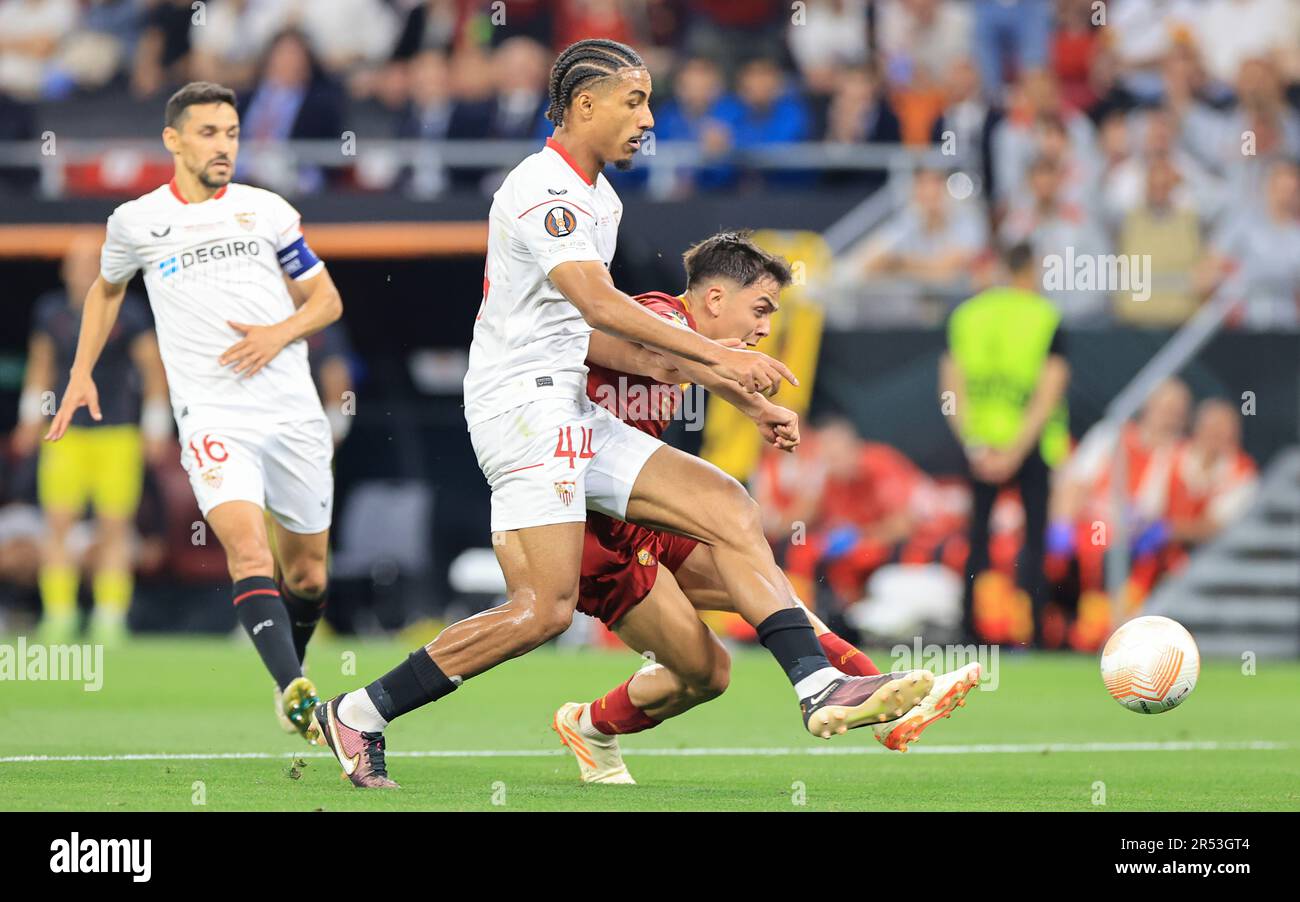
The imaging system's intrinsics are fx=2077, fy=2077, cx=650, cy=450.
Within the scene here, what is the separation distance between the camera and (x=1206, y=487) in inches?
597

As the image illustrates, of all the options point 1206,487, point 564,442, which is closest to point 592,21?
point 1206,487

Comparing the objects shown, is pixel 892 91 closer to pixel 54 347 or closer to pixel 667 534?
pixel 54 347

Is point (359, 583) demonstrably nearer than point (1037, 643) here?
No

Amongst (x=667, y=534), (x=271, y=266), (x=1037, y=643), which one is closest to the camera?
(x=667, y=534)

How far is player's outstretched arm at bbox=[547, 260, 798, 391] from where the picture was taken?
6.50 metres

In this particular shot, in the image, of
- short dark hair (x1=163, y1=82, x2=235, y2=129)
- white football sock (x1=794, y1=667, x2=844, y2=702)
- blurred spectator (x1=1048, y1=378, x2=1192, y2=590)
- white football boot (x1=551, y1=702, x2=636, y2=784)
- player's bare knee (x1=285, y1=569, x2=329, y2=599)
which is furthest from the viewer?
blurred spectator (x1=1048, y1=378, x2=1192, y2=590)

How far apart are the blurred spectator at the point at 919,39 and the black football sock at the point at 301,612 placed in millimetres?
10252

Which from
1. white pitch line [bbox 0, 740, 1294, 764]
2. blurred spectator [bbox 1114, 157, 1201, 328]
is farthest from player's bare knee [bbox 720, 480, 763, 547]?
blurred spectator [bbox 1114, 157, 1201, 328]

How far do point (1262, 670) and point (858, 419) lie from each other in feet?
11.5

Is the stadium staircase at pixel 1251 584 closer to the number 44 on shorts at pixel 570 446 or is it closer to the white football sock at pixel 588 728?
the white football sock at pixel 588 728

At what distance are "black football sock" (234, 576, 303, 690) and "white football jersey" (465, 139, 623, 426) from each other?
4.78 feet

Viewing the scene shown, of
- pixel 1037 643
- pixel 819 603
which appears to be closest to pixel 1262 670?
pixel 1037 643

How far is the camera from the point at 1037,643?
47.3 feet

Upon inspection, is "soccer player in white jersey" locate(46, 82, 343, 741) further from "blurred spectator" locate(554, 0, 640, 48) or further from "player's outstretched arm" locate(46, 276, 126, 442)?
"blurred spectator" locate(554, 0, 640, 48)
